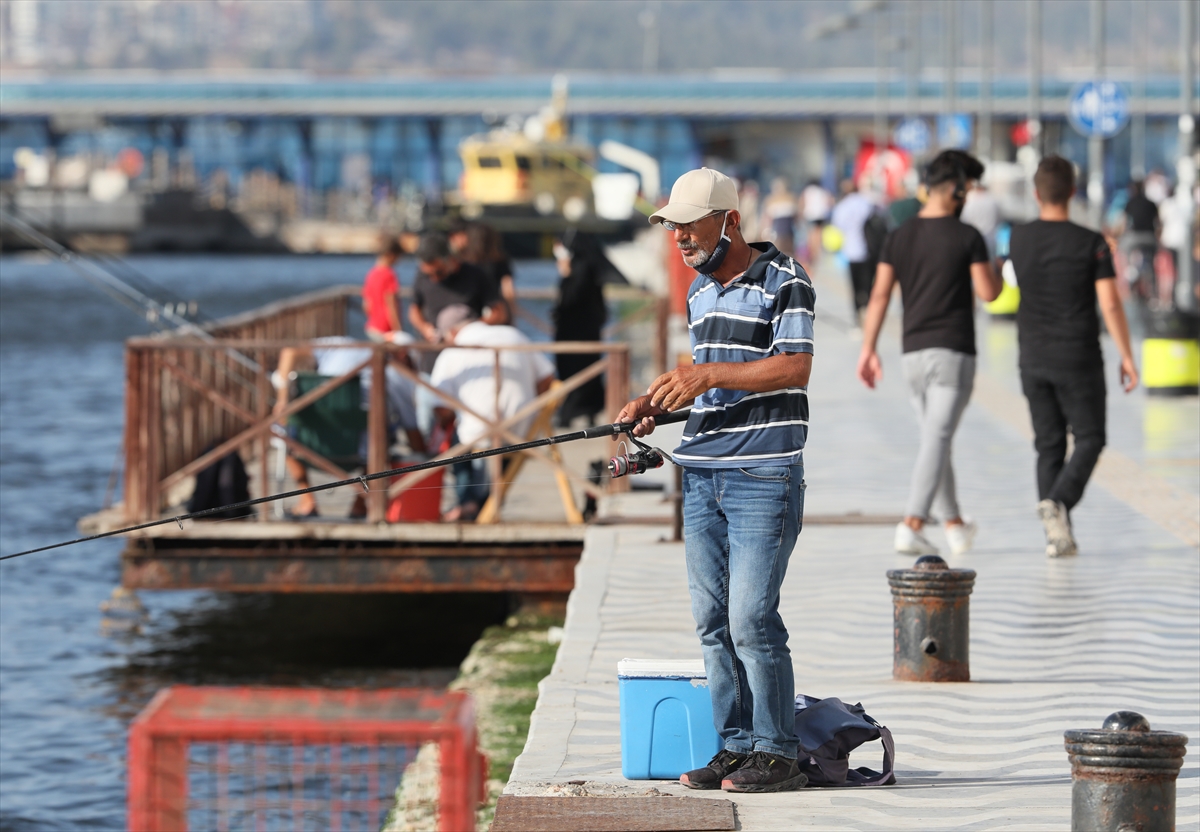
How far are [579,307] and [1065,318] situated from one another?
21.7ft

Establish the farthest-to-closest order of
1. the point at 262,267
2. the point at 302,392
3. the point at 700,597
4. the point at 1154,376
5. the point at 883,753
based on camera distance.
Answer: the point at 262,267 → the point at 1154,376 → the point at 302,392 → the point at 883,753 → the point at 700,597

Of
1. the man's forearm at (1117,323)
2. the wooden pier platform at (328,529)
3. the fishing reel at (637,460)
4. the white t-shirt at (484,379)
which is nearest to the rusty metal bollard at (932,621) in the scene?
the fishing reel at (637,460)

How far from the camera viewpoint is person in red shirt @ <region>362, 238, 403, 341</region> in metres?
13.7

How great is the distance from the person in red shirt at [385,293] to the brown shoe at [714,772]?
823 cm

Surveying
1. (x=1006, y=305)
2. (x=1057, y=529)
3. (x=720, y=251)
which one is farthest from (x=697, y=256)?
(x=1006, y=305)

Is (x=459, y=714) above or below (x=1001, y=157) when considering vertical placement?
below

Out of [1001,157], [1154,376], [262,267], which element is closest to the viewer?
[1154,376]

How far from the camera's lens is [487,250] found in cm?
1325

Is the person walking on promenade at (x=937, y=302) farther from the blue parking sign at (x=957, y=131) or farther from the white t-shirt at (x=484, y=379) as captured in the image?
the blue parking sign at (x=957, y=131)

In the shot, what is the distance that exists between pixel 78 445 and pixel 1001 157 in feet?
240

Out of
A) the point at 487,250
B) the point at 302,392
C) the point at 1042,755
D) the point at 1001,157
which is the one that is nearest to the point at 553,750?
the point at 1042,755

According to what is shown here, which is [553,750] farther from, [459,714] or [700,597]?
[459,714]

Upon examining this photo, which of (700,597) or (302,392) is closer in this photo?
(700,597)

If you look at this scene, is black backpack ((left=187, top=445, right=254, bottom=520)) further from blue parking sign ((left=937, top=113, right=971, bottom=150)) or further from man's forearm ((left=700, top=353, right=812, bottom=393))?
blue parking sign ((left=937, top=113, right=971, bottom=150))
